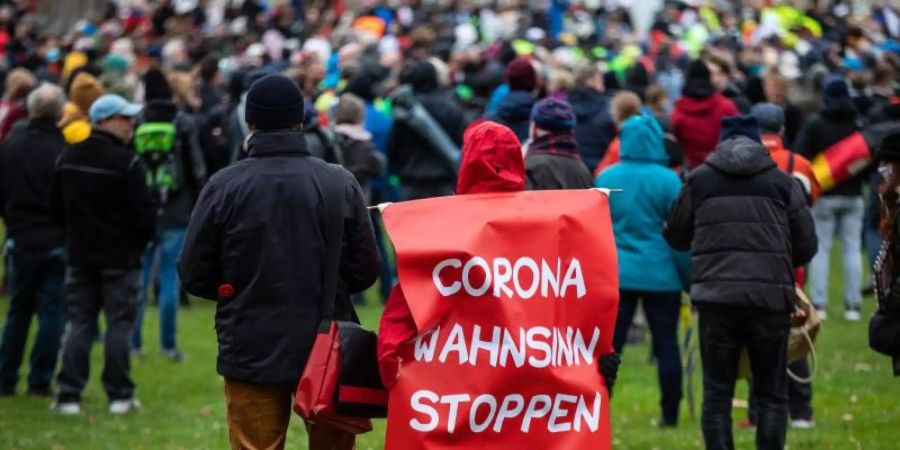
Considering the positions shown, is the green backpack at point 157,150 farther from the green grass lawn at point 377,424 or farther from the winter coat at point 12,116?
the winter coat at point 12,116

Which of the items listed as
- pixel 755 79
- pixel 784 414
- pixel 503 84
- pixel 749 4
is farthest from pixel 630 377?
pixel 749 4

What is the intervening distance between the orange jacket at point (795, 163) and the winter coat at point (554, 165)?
1270mm

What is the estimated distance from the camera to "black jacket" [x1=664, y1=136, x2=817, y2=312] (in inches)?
351

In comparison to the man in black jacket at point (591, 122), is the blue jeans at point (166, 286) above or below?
below

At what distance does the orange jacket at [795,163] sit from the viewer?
36.3 ft

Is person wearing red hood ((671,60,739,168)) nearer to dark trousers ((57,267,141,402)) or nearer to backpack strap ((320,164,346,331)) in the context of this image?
dark trousers ((57,267,141,402))

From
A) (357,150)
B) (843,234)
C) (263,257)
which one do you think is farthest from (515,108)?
(263,257)

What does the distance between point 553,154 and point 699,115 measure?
4.52 m

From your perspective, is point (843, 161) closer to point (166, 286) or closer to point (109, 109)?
point (166, 286)

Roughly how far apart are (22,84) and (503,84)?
5.30m

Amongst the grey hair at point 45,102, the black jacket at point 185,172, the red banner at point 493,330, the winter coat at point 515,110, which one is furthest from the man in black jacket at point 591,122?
the red banner at point 493,330

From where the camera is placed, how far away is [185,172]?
1495 centimetres

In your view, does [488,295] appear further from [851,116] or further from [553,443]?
[851,116]

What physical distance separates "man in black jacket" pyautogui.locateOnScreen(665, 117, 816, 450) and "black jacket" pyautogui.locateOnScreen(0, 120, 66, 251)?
5.11m
